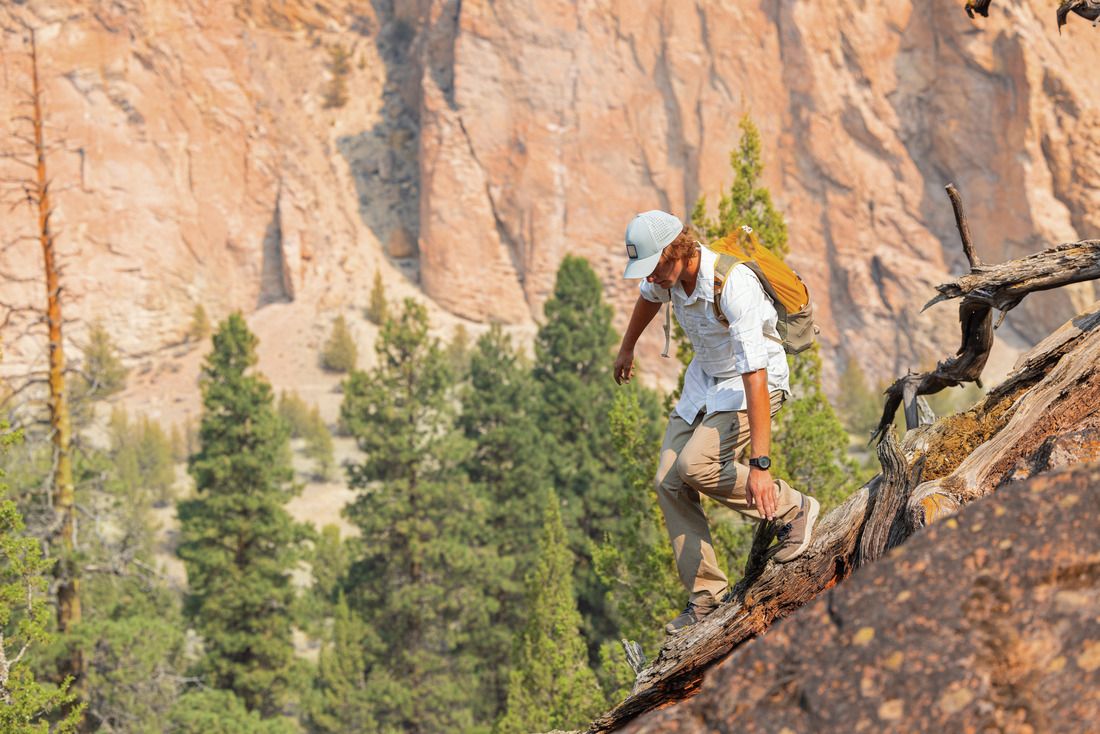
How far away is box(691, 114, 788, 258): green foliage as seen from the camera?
10.2m

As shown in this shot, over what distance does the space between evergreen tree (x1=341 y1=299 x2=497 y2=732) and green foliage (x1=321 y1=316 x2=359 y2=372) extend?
2433 cm

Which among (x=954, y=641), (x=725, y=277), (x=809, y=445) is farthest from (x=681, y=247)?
(x=809, y=445)

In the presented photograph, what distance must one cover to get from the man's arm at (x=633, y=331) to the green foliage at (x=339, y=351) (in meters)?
42.2

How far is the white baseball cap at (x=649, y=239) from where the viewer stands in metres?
4.10

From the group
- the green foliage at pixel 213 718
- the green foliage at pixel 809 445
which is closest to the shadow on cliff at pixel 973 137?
the green foliage at pixel 809 445

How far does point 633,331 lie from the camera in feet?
16.4

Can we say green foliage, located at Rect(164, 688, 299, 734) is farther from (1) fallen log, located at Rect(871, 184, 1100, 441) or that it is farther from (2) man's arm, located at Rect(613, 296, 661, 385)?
(1) fallen log, located at Rect(871, 184, 1100, 441)

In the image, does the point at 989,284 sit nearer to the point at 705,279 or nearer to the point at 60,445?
the point at 705,279

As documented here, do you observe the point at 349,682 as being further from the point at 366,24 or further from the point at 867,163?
the point at 366,24

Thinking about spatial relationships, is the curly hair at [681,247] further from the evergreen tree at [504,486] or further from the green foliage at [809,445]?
the evergreen tree at [504,486]

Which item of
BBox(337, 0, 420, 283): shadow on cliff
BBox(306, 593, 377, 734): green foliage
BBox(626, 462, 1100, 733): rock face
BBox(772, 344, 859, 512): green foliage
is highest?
BBox(337, 0, 420, 283): shadow on cliff

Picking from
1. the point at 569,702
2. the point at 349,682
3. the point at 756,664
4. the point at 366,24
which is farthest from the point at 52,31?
the point at 756,664

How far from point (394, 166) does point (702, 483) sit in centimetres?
5163

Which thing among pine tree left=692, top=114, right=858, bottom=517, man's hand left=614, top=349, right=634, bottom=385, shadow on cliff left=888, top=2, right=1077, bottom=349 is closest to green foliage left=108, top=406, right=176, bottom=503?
pine tree left=692, top=114, right=858, bottom=517
